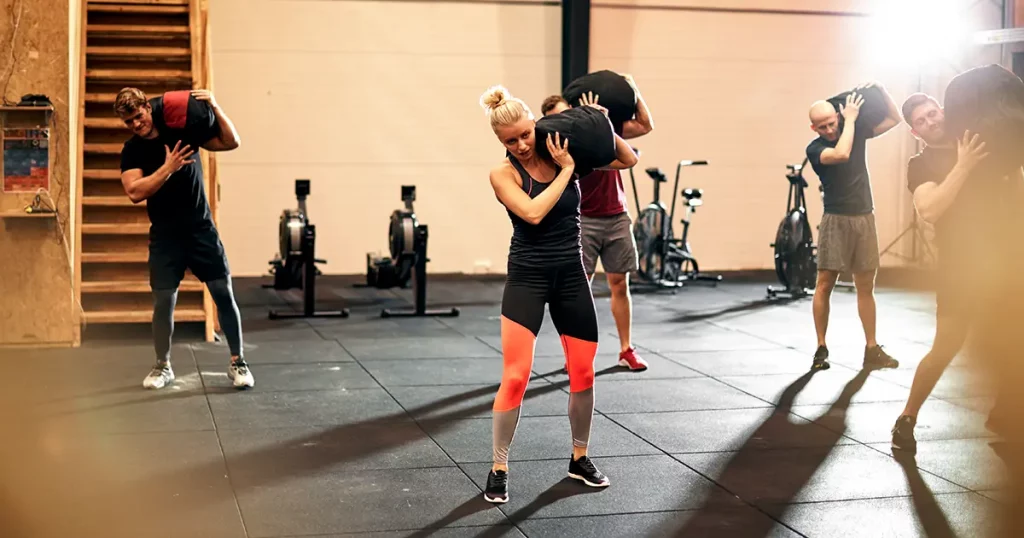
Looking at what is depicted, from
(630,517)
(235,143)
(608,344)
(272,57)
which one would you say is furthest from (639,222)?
(630,517)

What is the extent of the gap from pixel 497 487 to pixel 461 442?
3.10 ft

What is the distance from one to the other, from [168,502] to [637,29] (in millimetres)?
9186

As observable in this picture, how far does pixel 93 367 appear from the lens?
6.87m

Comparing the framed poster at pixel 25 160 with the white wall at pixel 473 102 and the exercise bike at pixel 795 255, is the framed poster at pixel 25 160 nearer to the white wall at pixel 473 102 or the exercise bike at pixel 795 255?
the white wall at pixel 473 102

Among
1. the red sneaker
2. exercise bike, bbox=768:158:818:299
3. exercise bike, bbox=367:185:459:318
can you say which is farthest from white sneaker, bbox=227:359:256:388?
exercise bike, bbox=768:158:818:299

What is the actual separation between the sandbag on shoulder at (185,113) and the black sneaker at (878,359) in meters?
4.18

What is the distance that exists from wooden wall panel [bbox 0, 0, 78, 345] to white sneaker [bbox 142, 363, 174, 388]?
1.51m

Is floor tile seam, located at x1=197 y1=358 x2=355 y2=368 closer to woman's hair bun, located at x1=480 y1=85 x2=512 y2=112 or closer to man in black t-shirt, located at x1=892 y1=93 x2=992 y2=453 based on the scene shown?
woman's hair bun, located at x1=480 y1=85 x2=512 y2=112

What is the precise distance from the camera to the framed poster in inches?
296

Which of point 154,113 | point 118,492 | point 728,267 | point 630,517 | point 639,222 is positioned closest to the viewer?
point 630,517

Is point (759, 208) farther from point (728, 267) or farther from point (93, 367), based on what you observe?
point (93, 367)

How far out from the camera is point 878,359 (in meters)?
6.91

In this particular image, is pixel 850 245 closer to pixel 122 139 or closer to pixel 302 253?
pixel 302 253

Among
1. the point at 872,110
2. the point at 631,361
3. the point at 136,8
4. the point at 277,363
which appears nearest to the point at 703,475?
the point at 631,361
